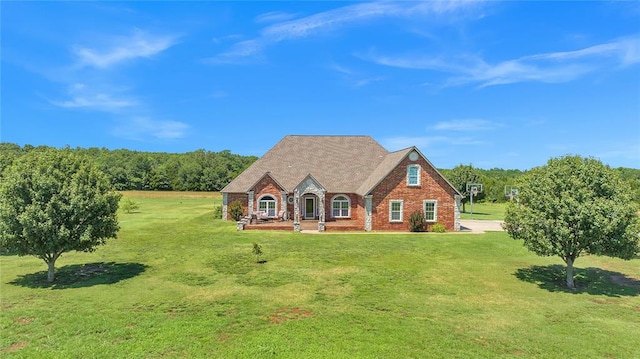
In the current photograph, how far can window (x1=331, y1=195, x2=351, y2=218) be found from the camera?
→ 35.8m

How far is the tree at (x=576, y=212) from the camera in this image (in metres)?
14.2

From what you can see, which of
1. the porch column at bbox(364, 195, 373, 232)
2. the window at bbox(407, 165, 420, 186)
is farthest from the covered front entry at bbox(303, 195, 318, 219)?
the window at bbox(407, 165, 420, 186)

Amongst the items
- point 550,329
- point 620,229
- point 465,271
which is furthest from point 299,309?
point 620,229

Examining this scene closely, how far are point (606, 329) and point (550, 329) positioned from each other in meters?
1.71

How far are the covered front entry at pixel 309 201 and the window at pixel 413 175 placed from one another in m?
7.59

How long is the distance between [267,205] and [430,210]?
15.3 m

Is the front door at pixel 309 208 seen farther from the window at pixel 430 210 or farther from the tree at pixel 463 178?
the tree at pixel 463 178

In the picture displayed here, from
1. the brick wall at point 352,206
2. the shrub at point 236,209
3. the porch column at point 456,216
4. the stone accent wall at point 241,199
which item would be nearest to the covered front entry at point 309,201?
the brick wall at point 352,206

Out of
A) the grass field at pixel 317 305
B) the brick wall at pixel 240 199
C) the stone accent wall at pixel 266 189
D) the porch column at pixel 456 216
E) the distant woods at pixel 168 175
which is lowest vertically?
the grass field at pixel 317 305

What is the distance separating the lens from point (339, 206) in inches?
1411

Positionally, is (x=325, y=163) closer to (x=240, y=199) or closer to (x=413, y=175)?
(x=240, y=199)

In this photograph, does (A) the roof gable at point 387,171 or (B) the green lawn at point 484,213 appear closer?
(A) the roof gable at point 387,171

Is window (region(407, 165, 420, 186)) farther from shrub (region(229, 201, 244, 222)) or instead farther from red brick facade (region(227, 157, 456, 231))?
shrub (region(229, 201, 244, 222))

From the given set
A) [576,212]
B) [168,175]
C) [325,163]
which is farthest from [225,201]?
[168,175]
